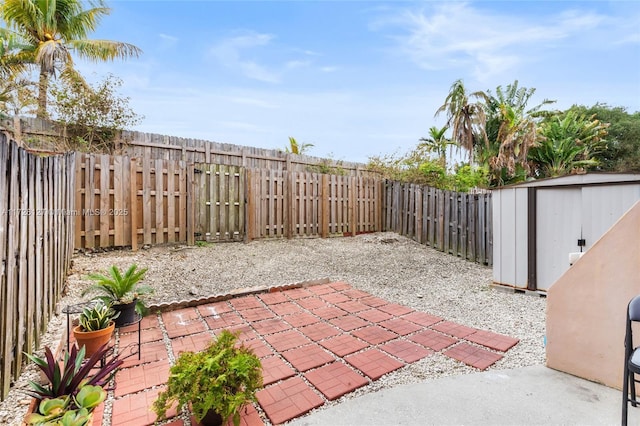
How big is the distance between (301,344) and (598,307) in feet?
7.56

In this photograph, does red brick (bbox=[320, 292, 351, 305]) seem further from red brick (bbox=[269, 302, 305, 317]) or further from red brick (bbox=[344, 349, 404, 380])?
red brick (bbox=[344, 349, 404, 380])

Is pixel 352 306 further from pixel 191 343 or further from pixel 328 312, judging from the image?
pixel 191 343

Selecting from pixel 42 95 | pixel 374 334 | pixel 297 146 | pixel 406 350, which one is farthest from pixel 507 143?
pixel 42 95

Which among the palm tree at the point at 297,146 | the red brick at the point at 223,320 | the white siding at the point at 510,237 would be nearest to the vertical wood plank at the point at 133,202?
the red brick at the point at 223,320

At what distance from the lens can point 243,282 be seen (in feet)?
15.2

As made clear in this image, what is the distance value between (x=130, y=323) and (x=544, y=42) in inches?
322

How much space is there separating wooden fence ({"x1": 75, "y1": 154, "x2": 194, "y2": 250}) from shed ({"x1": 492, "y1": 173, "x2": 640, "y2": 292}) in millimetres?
5777

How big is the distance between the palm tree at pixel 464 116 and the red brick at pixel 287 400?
13.6m

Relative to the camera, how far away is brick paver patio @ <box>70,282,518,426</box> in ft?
6.32

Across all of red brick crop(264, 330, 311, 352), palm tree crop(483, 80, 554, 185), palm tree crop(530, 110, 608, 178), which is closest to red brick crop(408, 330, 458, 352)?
red brick crop(264, 330, 311, 352)

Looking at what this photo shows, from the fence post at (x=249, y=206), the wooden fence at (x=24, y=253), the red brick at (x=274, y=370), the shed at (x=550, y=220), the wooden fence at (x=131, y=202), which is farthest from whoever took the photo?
the fence post at (x=249, y=206)

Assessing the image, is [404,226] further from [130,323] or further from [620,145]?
[620,145]

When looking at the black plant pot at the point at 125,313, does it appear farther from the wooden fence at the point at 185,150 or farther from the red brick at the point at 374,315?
the wooden fence at the point at 185,150

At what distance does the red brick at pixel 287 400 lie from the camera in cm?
177
